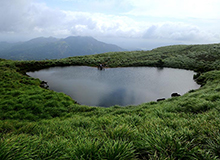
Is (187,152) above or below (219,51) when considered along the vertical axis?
below

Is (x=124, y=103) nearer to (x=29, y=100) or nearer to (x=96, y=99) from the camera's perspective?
(x=96, y=99)

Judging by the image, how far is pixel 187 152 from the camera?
9.66 ft

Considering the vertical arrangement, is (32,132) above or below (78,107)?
above

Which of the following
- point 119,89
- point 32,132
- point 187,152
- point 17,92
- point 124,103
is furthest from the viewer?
point 119,89

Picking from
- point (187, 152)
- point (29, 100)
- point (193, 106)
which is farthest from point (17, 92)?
point (193, 106)

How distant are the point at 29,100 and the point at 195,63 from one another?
151 feet

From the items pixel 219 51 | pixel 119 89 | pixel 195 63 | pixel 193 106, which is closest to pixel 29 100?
pixel 119 89

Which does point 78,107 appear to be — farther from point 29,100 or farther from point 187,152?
point 187,152

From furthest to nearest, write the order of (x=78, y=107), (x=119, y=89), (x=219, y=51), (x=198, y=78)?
(x=219, y=51)
(x=198, y=78)
(x=119, y=89)
(x=78, y=107)

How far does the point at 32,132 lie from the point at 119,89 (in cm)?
1443

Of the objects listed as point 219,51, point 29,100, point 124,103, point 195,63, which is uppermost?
point 219,51

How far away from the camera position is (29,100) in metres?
11.9

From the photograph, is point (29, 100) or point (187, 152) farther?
point (29, 100)

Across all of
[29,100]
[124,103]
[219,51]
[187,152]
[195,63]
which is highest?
[219,51]
